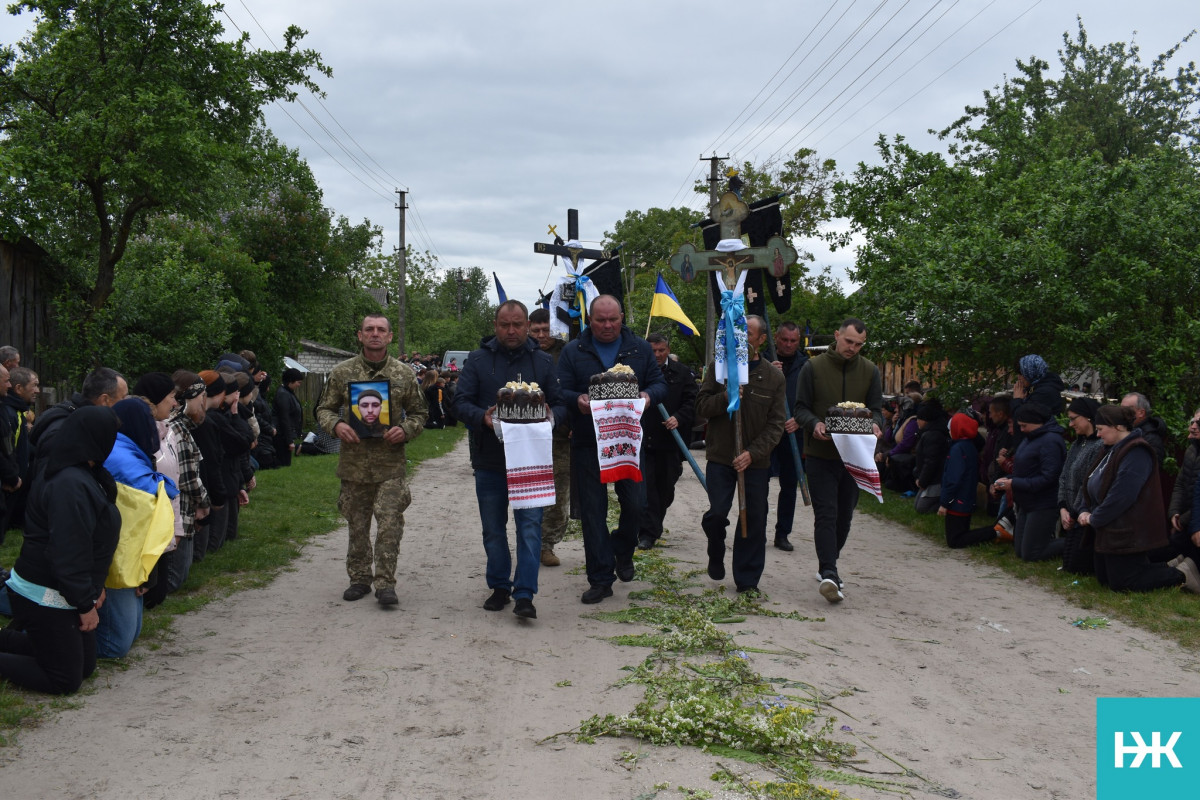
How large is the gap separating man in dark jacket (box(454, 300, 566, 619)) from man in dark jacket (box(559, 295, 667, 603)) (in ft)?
0.68

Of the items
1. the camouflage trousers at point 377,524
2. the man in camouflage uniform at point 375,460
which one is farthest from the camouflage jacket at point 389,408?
the camouflage trousers at point 377,524

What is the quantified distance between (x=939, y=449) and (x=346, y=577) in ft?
23.9

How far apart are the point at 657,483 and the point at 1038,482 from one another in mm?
3539

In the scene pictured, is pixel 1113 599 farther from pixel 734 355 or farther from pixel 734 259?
pixel 734 259

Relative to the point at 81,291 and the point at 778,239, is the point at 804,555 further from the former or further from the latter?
the point at 81,291

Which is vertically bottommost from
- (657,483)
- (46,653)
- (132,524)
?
(46,653)

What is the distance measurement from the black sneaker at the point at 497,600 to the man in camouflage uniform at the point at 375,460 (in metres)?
0.67

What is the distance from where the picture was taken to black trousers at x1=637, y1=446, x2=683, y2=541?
9539 millimetres

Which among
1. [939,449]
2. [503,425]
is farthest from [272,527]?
[939,449]

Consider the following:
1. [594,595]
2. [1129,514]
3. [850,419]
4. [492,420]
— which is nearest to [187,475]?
[492,420]

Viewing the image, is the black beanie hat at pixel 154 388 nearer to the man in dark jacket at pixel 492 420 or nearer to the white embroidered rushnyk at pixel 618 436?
the man in dark jacket at pixel 492 420

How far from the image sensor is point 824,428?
751 centimetres

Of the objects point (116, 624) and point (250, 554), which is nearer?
point (116, 624)

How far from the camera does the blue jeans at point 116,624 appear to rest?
5625mm
